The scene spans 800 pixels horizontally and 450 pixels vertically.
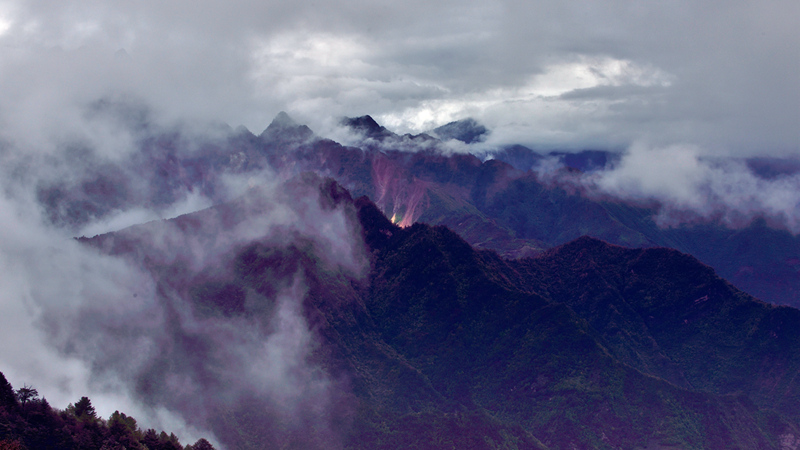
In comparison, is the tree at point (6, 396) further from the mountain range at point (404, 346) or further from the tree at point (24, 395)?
the mountain range at point (404, 346)

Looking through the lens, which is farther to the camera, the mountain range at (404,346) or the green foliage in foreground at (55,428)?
the mountain range at (404,346)

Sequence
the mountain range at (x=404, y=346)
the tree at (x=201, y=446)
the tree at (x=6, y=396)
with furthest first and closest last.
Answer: the mountain range at (x=404, y=346) < the tree at (x=201, y=446) < the tree at (x=6, y=396)

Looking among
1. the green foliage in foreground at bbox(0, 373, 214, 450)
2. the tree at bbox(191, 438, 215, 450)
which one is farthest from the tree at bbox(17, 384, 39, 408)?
the tree at bbox(191, 438, 215, 450)

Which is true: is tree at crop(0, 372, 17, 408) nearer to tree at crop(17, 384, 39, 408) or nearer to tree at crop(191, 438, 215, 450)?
tree at crop(17, 384, 39, 408)

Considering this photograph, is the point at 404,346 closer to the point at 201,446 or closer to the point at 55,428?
the point at 201,446

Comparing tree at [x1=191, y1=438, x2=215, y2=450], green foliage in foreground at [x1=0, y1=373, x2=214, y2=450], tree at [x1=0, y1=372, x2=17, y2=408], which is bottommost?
tree at [x1=191, y1=438, x2=215, y2=450]

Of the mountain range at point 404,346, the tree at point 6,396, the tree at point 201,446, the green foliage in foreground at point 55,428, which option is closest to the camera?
the green foliage in foreground at point 55,428

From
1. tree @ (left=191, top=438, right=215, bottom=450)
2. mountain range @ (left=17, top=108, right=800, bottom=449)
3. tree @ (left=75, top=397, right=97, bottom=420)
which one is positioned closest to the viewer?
tree @ (left=75, top=397, right=97, bottom=420)

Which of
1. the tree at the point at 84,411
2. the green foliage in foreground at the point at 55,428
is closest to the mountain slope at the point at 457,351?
the tree at the point at 84,411

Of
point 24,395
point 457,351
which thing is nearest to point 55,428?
point 24,395

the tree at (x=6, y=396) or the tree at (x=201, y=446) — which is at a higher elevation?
the tree at (x=6, y=396)

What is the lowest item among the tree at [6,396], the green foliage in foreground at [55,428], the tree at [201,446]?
the tree at [201,446]
